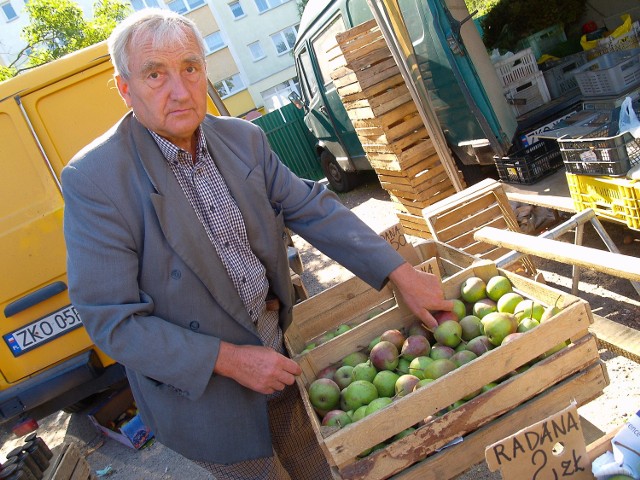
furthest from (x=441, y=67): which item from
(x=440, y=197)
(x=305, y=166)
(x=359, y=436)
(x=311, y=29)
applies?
(x=305, y=166)

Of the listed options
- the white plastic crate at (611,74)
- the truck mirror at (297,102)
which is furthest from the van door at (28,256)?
the truck mirror at (297,102)

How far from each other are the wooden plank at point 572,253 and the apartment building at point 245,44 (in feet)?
95.3

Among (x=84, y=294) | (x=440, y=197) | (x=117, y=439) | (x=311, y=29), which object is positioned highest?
(x=311, y=29)

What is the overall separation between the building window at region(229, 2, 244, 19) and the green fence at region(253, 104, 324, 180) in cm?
1999

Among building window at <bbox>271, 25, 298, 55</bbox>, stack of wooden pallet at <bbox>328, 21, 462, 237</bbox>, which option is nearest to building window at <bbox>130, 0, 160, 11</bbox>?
building window at <bbox>271, 25, 298, 55</bbox>

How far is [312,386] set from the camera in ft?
6.93

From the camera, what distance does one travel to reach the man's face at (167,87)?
6.00ft

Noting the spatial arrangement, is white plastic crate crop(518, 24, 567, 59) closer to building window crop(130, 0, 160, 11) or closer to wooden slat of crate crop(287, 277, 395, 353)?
wooden slat of crate crop(287, 277, 395, 353)

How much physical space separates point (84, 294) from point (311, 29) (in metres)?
6.73

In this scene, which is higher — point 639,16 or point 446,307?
point 639,16

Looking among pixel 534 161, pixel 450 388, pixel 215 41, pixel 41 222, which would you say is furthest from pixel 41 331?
pixel 215 41

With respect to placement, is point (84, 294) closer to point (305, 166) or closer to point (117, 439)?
point (117, 439)

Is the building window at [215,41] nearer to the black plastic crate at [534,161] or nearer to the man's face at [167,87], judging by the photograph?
A: the black plastic crate at [534,161]

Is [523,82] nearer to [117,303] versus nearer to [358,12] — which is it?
[358,12]
